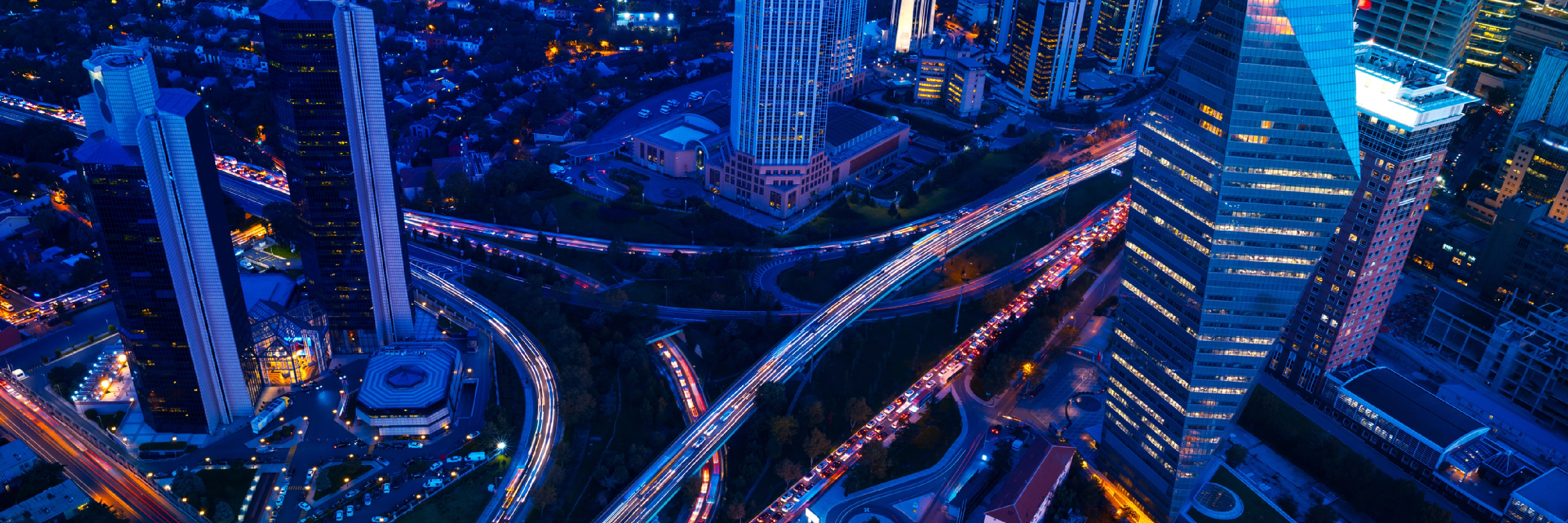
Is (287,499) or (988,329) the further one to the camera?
(988,329)

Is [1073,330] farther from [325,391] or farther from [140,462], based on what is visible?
[140,462]

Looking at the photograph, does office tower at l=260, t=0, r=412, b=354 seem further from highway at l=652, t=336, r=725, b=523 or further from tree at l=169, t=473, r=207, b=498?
highway at l=652, t=336, r=725, b=523

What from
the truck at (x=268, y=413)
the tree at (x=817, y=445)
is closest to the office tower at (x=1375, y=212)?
the tree at (x=817, y=445)

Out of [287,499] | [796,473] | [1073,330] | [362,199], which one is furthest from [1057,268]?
[287,499]

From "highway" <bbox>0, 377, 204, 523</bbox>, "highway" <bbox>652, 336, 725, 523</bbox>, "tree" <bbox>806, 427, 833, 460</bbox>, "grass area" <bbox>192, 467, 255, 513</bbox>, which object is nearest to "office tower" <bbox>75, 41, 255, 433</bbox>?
"highway" <bbox>0, 377, 204, 523</bbox>

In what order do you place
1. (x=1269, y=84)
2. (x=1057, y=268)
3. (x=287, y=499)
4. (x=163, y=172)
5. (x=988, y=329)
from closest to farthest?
(x=1269, y=84) < (x=163, y=172) < (x=287, y=499) < (x=988, y=329) < (x=1057, y=268)

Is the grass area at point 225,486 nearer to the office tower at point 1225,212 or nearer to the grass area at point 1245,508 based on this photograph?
the office tower at point 1225,212

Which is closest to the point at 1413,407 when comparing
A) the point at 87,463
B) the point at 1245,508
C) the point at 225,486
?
the point at 1245,508
